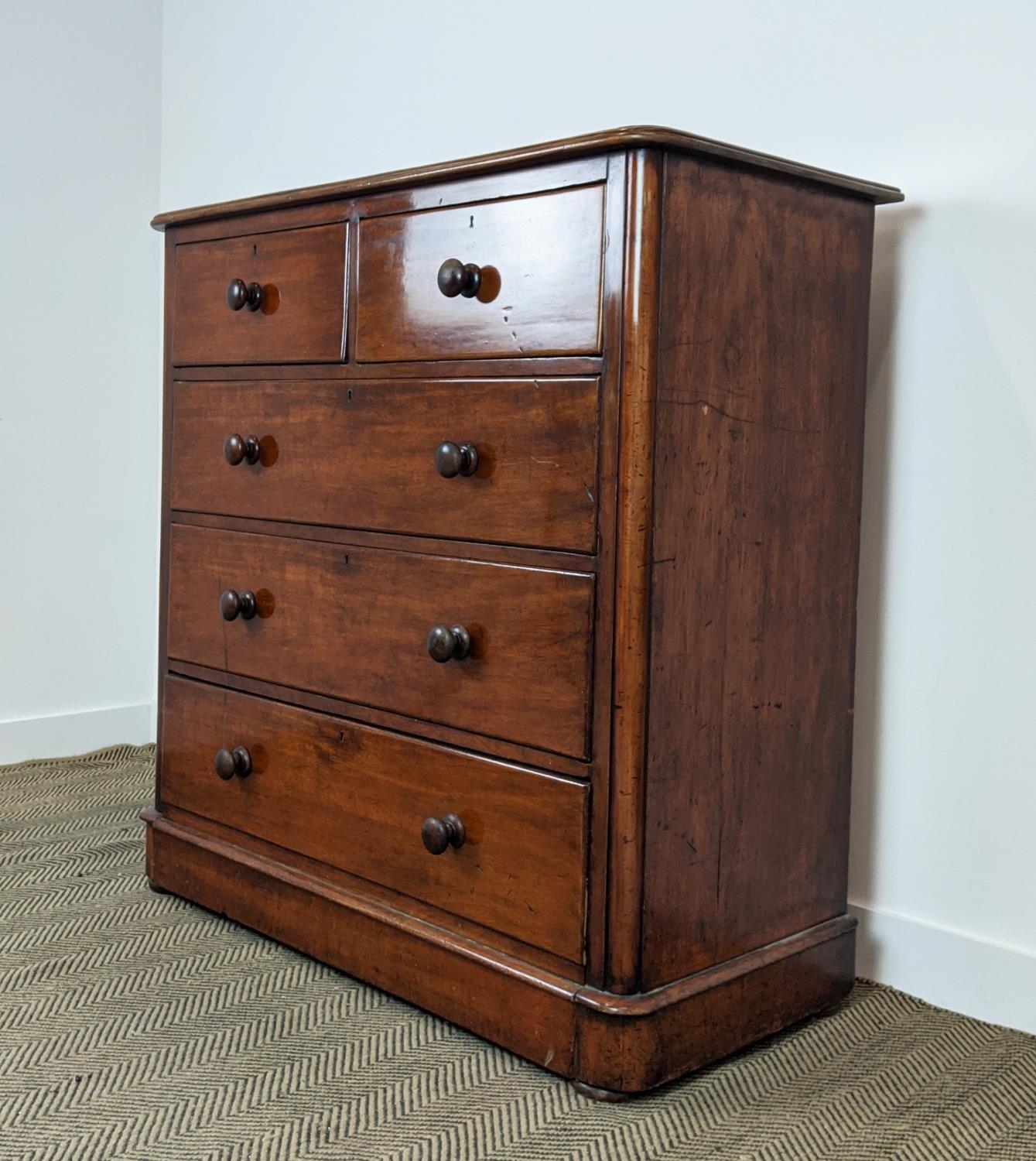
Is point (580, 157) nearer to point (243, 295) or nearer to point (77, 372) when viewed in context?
point (243, 295)

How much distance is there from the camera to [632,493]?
4.35 feet

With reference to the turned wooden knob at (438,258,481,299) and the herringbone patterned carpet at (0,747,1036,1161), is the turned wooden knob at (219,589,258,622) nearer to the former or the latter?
the herringbone patterned carpet at (0,747,1036,1161)

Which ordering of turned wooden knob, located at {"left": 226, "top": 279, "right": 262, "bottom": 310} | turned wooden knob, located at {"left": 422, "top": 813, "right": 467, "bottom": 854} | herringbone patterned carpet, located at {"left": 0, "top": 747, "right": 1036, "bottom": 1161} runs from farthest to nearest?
turned wooden knob, located at {"left": 226, "top": 279, "right": 262, "bottom": 310}
turned wooden knob, located at {"left": 422, "top": 813, "right": 467, "bottom": 854}
herringbone patterned carpet, located at {"left": 0, "top": 747, "right": 1036, "bottom": 1161}

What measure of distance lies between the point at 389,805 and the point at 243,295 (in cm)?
73

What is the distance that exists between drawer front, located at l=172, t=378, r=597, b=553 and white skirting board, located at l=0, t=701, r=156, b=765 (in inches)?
43.1

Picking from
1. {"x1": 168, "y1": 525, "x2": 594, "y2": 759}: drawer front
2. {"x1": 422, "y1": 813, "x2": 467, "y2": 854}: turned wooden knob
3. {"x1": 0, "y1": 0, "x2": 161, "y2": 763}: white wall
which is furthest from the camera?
{"x1": 0, "y1": 0, "x2": 161, "y2": 763}: white wall

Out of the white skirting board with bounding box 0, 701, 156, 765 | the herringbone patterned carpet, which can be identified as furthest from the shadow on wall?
the white skirting board with bounding box 0, 701, 156, 765

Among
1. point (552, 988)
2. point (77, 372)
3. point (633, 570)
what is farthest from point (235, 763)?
point (77, 372)

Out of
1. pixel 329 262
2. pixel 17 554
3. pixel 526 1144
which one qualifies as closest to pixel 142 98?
pixel 17 554

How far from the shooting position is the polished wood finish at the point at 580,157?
1.30 m

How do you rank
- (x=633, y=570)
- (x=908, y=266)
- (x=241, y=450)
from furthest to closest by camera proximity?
(x=241, y=450) < (x=908, y=266) < (x=633, y=570)

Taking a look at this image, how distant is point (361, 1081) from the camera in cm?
142

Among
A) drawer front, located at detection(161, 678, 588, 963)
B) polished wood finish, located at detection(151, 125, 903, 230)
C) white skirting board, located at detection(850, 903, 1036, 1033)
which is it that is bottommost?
white skirting board, located at detection(850, 903, 1036, 1033)

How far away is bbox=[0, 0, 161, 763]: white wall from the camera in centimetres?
276
